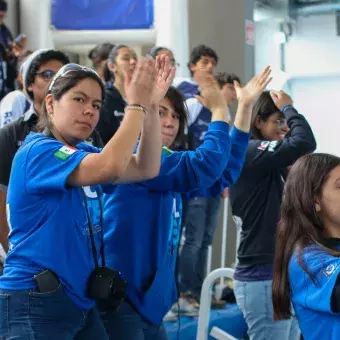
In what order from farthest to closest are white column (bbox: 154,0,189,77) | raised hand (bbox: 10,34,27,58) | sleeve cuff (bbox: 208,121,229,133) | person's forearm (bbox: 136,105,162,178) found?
1. white column (bbox: 154,0,189,77)
2. raised hand (bbox: 10,34,27,58)
3. sleeve cuff (bbox: 208,121,229,133)
4. person's forearm (bbox: 136,105,162,178)

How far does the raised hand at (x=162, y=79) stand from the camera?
2191 millimetres

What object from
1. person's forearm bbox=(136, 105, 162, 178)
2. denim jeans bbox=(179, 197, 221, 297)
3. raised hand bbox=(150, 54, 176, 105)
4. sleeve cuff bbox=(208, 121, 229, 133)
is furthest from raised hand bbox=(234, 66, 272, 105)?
denim jeans bbox=(179, 197, 221, 297)

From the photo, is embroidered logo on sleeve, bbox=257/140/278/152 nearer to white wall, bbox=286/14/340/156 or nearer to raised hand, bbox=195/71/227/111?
raised hand, bbox=195/71/227/111

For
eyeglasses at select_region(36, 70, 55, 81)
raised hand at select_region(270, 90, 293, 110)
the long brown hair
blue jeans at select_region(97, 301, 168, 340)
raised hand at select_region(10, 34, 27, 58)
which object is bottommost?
blue jeans at select_region(97, 301, 168, 340)

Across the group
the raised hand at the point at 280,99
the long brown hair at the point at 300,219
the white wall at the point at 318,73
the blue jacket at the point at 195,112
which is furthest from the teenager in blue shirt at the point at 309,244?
the white wall at the point at 318,73

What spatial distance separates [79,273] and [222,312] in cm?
251

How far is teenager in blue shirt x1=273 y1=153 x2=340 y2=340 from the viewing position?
185 centimetres

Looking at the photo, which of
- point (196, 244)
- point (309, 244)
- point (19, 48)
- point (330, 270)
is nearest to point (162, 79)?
point (309, 244)

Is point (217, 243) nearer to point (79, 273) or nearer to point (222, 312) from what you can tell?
point (222, 312)

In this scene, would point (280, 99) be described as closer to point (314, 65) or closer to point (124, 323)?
point (124, 323)

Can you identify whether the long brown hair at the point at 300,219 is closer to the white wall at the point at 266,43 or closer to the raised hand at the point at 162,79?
the raised hand at the point at 162,79

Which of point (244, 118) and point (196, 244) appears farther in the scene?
point (196, 244)

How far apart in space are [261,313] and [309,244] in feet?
2.73

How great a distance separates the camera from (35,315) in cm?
188
